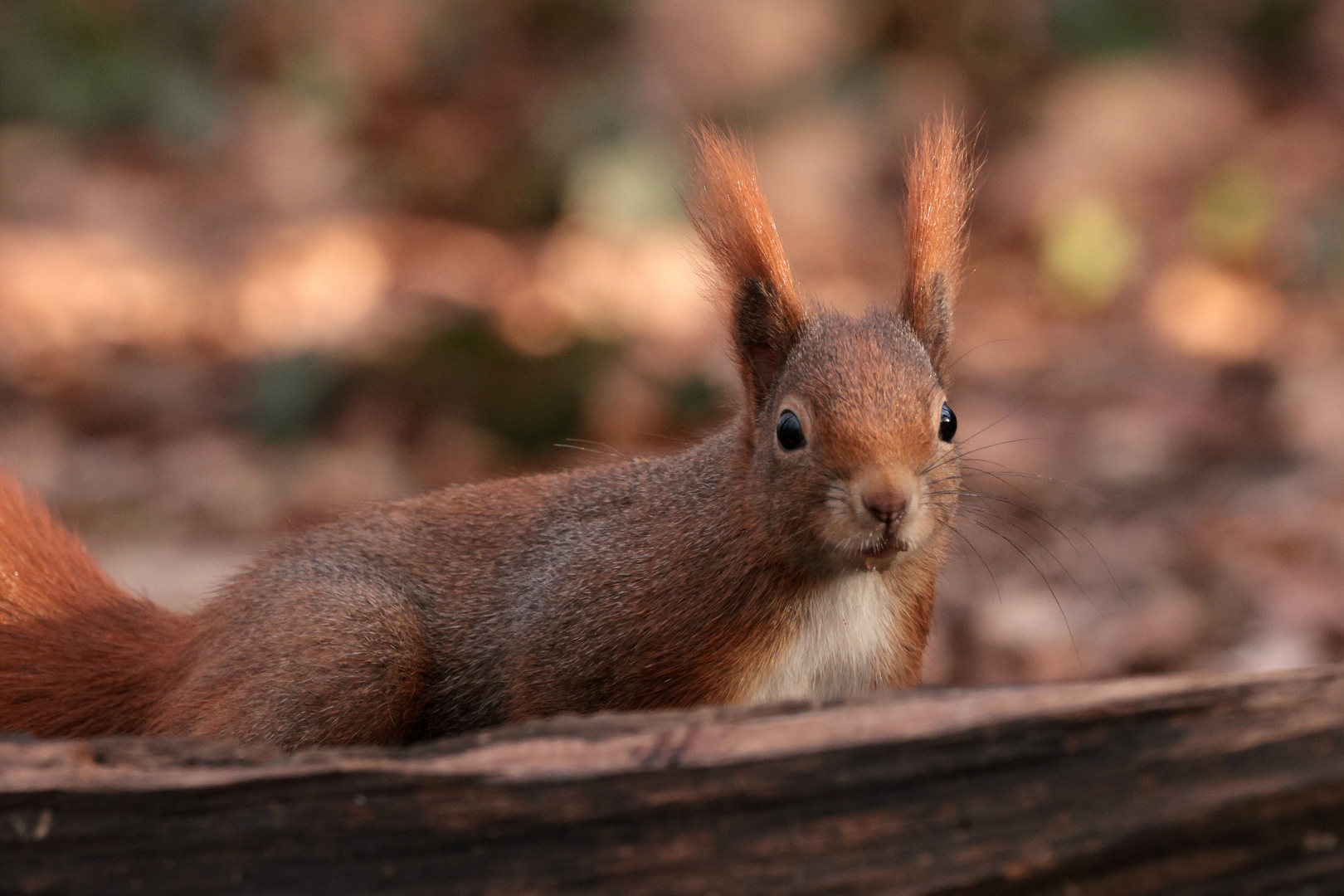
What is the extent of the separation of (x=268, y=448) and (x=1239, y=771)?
19.6 feet

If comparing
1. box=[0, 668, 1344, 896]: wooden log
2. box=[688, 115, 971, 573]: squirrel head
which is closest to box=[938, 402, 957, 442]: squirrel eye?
box=[688, 115, 971, 573]: squirrel head

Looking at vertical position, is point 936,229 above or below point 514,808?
above

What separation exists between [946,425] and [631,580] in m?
0.74

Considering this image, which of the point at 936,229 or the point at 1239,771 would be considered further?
the point at 936,229

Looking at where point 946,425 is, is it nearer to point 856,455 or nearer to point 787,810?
point 856,455

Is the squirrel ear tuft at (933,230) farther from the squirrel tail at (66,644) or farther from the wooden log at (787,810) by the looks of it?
the squirrel tail at (66,644)

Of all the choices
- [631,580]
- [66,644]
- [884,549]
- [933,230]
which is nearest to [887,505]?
[884,549]

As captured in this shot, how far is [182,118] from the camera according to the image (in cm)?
948

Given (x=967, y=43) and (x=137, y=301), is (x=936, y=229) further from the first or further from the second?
(x=967, y=43)

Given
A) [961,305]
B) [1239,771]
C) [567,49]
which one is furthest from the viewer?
[567,49]

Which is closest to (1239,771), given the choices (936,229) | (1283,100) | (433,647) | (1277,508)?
(936,229)

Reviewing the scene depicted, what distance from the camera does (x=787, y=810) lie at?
2.05 m

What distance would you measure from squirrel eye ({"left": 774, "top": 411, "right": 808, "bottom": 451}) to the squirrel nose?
245mm

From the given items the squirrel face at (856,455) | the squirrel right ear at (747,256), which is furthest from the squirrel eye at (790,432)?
Result: the squirrel right ear at (747,256)
